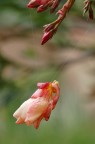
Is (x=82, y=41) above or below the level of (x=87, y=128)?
above

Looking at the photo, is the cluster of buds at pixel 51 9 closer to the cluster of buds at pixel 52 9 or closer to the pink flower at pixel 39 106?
the cluster of buds at pixel 52 9

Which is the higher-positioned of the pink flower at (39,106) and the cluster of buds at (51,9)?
the cluster of buds at (51,9)

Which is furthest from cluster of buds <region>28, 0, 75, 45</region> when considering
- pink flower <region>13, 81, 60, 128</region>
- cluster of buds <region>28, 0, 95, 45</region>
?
pink flower <region>13, 81, 60, 128</region>

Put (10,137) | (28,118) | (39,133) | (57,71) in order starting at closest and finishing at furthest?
(28,118) < (57,71) < (10,137) < (39,133)

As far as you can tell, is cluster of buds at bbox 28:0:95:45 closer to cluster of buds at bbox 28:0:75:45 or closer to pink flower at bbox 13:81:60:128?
cluster of buds at bbox 28:0:75:45

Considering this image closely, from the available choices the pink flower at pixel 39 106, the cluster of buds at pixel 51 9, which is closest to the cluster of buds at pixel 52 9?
the cluster of buds at pixel 51 9

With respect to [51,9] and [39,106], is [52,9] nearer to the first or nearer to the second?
[51,9]

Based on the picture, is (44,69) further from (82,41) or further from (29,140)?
(29,140)

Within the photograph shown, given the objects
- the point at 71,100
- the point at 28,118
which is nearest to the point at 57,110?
the point at 71,100
